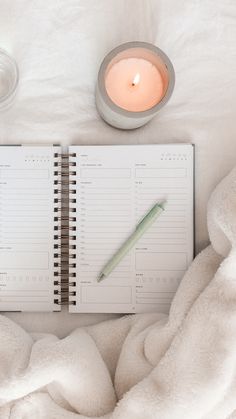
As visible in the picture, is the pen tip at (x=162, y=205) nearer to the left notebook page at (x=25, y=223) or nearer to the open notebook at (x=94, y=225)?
the open notebook at (x=94, y=225)

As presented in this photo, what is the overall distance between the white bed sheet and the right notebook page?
0.08 feet

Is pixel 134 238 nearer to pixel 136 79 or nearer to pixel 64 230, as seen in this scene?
pixel 64 230

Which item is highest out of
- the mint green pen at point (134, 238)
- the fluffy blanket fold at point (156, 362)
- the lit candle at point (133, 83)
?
the lit candle at point (133, 83)

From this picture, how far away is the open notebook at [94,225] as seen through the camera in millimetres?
850

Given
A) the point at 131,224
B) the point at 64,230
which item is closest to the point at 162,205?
the point at 131,224

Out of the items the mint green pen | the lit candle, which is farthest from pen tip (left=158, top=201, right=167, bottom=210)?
the lit candle

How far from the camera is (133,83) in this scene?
805 mm

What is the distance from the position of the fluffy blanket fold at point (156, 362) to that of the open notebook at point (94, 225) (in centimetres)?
4

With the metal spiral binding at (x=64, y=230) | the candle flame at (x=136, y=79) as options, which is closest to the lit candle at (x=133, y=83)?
the candle flame at (x=136, y=79)

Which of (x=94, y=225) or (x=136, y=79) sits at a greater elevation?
(x=136, y=79)

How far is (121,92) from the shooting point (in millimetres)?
811

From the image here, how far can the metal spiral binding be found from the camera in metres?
0.85

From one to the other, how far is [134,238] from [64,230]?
11 cm

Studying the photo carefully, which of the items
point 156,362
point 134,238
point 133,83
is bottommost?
point 156,362
